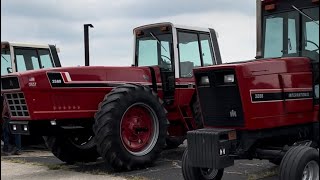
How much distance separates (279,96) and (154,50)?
13.8 ft

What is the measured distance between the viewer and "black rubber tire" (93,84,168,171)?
7578mm

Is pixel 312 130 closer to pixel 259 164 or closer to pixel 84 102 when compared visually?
pixel 259 164

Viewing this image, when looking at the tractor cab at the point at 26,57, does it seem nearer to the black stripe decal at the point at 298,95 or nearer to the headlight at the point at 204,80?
the headlight at the point at 204,80

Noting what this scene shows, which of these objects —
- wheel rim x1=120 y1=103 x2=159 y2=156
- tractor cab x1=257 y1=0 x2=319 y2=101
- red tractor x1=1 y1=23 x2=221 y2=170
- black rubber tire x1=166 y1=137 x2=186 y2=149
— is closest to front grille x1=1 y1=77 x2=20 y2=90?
red tractor x1=1 y1=23 x2=221 y2=170

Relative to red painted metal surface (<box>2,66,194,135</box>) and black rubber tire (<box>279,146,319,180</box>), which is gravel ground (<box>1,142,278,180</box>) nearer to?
red painted metal surface (<box>2,66,194,135</box>)

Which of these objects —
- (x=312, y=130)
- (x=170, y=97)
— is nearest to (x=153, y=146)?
(x=170, y=97)

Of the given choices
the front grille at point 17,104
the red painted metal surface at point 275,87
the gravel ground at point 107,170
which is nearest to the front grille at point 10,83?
the front grille at point 17,104

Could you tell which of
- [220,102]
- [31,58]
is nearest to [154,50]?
[31,58]

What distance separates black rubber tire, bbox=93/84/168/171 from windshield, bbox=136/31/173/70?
1.37m

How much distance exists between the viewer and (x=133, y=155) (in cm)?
801

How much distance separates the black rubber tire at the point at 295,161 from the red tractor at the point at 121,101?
3.11 metres

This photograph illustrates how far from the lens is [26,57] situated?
1192cm

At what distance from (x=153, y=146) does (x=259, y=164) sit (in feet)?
6.01

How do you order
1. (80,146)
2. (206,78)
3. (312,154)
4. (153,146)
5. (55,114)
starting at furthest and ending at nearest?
(80,146) < (153,146) < (55,114) < (206,78) < (312,154)
